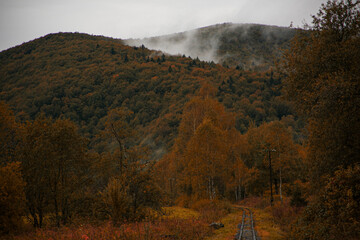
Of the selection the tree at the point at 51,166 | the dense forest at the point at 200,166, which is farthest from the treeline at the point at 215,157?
the tree at the point at 51,166

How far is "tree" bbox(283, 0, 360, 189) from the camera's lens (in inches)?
441

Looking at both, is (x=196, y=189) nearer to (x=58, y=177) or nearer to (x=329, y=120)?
(x=58, y=177)

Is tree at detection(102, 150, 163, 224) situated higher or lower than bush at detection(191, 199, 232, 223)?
higher

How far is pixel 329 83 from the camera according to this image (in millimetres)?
11266

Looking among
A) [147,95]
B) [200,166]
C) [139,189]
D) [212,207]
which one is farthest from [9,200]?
[147,95]

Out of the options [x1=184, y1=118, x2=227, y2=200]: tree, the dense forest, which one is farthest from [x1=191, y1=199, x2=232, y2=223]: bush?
[x1=184, y1=118, x2=227, y2=200]: tree

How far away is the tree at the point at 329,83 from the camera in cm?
1120

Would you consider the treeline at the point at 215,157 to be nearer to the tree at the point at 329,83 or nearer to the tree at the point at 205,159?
the tree at the point at 205,159

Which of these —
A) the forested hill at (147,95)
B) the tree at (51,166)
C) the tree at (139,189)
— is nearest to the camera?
the tree at (139,189)

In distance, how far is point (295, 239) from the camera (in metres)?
12.9

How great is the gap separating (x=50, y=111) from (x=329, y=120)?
519 feet

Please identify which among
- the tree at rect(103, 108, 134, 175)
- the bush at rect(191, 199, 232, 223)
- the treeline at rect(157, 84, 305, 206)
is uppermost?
the tree at rect(103, 108, 134, 175)

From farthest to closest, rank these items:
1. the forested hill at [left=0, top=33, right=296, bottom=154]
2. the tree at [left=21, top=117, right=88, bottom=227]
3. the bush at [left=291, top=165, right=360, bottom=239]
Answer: the forested hill at [left=0, top=33, right=296, bottom=154] < the tree at [left=21, top=117, right=88, bottom=227] < the bush at [left=291, top=165, right=360, bottom=239]

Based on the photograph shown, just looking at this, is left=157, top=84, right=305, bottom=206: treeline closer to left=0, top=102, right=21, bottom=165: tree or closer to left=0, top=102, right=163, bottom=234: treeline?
left=0, top=102, right=163, bottom=234: treeline
